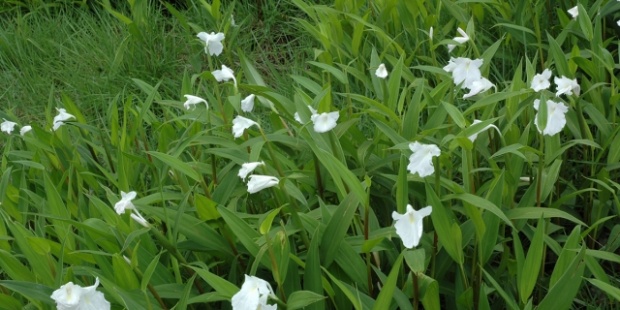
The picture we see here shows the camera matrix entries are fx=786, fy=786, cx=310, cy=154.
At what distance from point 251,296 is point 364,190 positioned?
1.32 feet

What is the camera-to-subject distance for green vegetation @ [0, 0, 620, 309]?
1.45 m

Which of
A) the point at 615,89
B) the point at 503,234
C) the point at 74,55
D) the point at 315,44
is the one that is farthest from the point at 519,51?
the point at 74,55

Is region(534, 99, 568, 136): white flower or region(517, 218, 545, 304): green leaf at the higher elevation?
region(534, 99, 568, 136): white flower

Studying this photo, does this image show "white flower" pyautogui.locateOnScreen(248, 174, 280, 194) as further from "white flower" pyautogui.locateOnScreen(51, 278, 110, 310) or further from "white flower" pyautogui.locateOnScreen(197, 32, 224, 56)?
"white flower" pyautogui.locateOnScreen(197, 32, 224, 56)

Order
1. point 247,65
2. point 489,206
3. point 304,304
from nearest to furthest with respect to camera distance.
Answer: point 304,304 < point 489,206 < point 247,65

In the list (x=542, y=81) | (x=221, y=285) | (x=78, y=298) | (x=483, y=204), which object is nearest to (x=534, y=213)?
(x=483, y=204)

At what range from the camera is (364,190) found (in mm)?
1504

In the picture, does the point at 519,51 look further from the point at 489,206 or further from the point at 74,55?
the point at 74,55

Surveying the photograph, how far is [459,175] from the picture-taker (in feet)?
6.36

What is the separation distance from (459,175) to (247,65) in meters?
0.71

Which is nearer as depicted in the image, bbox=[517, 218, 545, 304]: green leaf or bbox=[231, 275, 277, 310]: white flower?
bbox=[231, 275, 277, 310]: white flower

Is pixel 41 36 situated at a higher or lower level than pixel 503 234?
lower

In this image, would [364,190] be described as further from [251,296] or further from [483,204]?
[251,296]

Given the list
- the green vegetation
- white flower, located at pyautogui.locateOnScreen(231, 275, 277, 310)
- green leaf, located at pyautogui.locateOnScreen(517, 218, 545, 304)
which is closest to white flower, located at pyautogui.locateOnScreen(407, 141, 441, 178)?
the green vegetation
